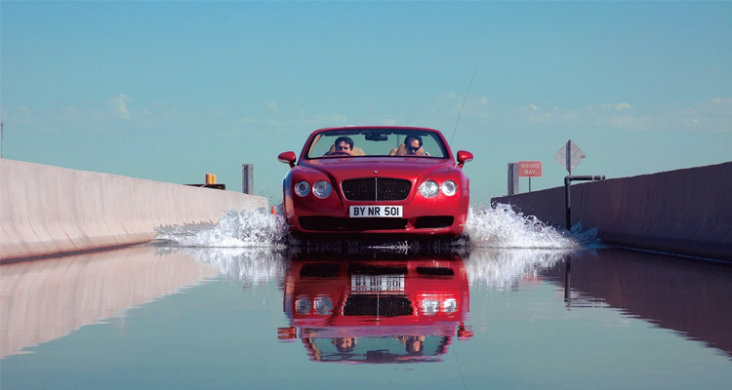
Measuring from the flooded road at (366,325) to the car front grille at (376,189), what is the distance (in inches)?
49.7

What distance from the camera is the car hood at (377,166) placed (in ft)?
39.1

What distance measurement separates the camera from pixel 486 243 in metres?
14.7

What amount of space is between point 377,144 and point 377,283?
5.76 metres

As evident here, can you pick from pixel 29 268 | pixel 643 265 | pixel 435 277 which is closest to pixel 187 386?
pixel 435 277

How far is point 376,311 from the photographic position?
624 centimetres

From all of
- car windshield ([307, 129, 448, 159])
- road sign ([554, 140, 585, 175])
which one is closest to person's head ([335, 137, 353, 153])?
car windshield ([307, 129, 448, 159])

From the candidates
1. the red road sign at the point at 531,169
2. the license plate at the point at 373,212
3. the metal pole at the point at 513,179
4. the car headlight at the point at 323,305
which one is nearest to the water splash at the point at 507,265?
the license plate at the point at 373,212

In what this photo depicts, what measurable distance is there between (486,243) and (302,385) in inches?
432

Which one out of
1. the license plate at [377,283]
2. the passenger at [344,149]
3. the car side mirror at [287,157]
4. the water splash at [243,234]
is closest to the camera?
the license plate at [377,283]

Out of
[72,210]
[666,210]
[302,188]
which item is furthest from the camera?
[72,210]

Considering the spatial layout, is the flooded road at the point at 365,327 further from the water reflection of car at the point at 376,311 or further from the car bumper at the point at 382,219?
the car bumper at the point at 382,219

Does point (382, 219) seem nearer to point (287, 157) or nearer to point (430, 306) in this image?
point (287, 157)

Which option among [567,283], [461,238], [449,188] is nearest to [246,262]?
[449,188]

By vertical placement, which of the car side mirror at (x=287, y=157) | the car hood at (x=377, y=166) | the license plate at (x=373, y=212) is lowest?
the license plate at (x=373, y=212)
